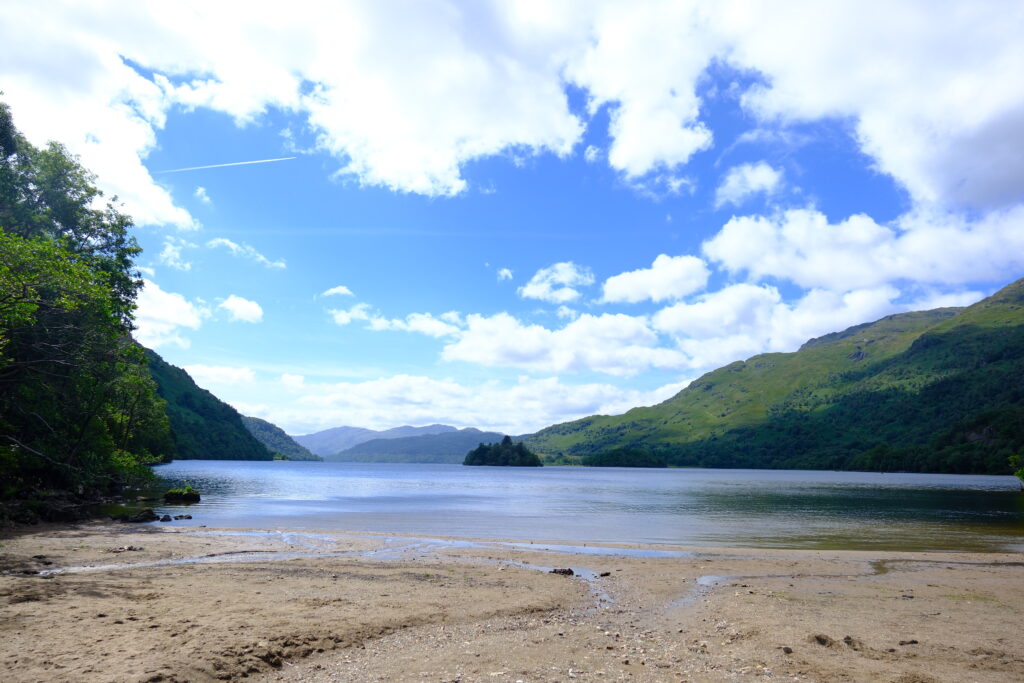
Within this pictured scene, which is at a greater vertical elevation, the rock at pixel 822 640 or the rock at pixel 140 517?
the rock at pixel 140 517

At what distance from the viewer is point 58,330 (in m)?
34.3

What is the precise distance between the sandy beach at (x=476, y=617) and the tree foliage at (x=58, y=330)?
32.3 ft

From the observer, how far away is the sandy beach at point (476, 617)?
12.1 metres

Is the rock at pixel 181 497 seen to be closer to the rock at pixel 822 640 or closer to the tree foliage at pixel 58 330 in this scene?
the tree foliage at pixel 58 330

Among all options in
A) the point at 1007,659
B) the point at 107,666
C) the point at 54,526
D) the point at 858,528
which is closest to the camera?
the point at 107,666

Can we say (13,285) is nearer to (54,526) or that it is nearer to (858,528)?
(54,526)

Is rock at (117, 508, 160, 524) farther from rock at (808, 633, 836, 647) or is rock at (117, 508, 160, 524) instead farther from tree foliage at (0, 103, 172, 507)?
rock at (808, 633, 836, 647)

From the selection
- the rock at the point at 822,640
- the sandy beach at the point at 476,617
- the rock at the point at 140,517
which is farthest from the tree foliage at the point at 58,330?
the rock at the point at 822,640

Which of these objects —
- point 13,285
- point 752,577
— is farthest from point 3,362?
point 752,577

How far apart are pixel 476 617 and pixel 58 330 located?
33.7m

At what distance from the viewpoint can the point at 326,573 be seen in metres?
23.2

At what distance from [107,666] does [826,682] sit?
592 inches

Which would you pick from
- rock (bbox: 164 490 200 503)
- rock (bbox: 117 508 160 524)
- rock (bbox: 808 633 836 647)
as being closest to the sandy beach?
rock (bbox: 808 633 836 647)

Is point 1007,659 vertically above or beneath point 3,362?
beneath
